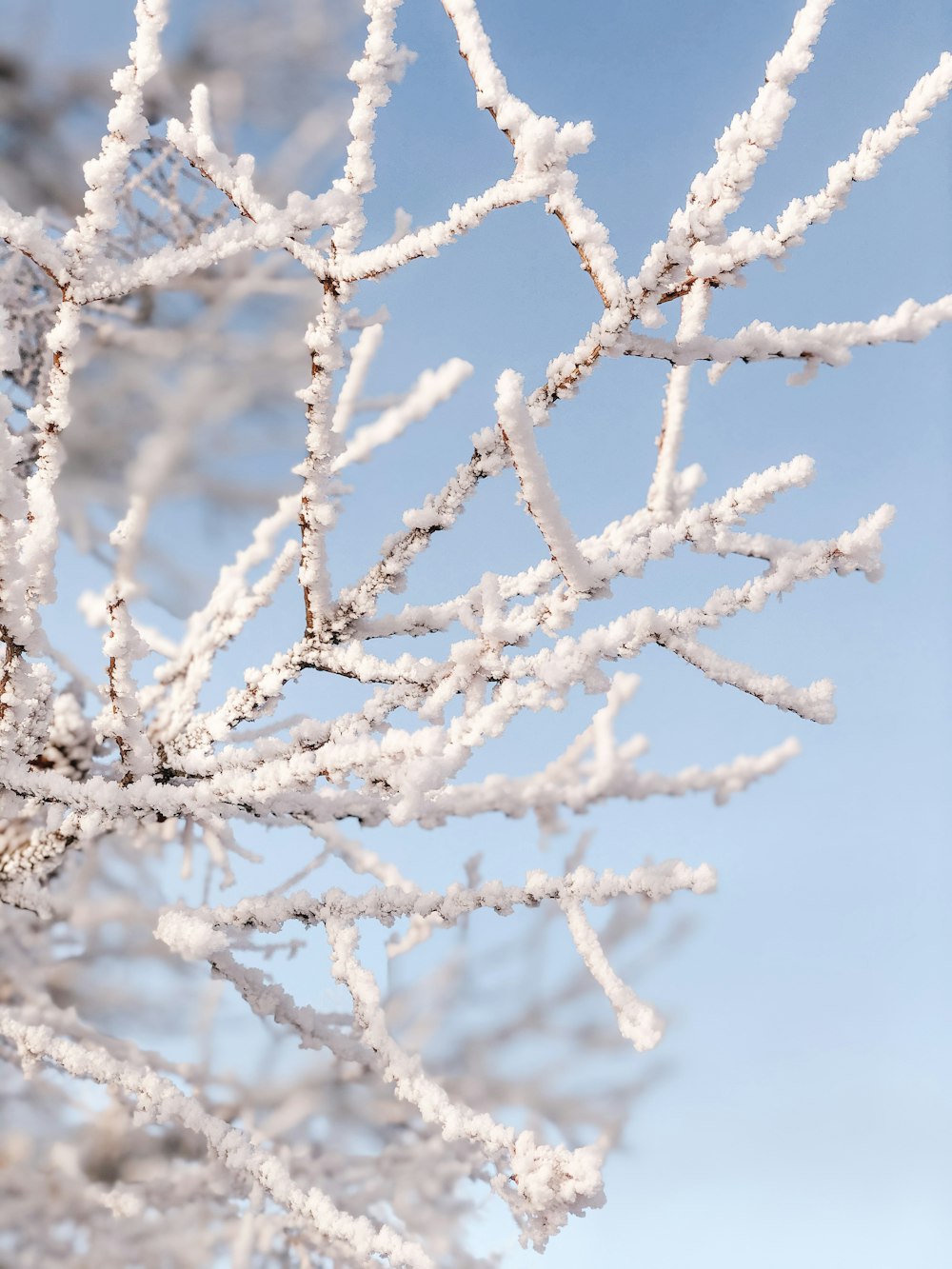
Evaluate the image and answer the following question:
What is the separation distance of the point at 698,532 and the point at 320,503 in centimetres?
64

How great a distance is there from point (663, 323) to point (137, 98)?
2.58 feet

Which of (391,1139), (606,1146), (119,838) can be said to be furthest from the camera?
(119,838)

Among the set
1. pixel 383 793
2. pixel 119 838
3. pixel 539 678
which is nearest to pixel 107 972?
pixel 119 838

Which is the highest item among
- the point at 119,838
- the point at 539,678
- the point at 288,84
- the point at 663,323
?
the point at 288,84

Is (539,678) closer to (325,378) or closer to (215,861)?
(325,378)

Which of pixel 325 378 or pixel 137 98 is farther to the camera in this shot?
pixel 325 378

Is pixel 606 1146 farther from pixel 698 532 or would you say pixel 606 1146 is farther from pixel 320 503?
pixel 320 503

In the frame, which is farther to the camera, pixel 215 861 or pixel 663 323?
pixel 215 861

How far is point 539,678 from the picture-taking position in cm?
136

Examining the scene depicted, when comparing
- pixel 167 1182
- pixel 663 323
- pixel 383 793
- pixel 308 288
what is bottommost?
pixel 167 1182

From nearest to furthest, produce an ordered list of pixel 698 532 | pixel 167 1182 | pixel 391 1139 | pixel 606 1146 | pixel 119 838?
1. pixel 606 1146
2. pixel 698 532
3. pixel 167 1182
4. pixel 391 1139
5. pixel 119 838

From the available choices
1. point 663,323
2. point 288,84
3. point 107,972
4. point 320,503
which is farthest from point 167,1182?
Answer: point 288,84

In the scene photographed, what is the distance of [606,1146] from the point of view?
1.35 m

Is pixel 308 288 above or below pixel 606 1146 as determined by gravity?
above
